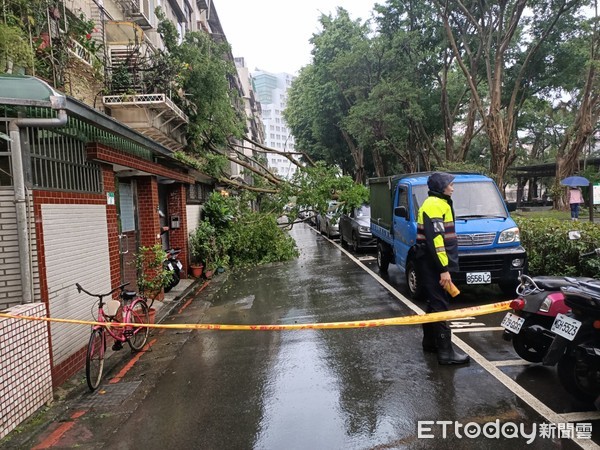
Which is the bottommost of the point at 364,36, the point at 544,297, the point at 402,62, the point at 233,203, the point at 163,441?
the point at 163,441

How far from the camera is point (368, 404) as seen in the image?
3.88 meters

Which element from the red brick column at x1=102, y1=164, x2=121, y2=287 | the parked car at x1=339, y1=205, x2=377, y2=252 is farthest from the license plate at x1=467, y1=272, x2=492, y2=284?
the parked car at x1=339, y1=205, x2=377, y2=252

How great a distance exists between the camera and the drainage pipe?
409 cm

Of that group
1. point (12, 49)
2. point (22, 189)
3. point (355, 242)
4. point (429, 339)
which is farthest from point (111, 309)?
point (355, 242)

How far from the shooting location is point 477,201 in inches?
311

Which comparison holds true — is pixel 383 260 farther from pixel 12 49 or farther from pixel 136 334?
pixel 12 49

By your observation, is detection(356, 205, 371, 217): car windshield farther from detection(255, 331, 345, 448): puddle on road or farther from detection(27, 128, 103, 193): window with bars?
detection(27, 128, 103, 193): window with bars

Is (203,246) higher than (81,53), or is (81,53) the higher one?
(81,53)

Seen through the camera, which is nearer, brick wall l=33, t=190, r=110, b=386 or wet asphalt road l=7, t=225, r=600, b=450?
wet asphalt road l=7, t=225, r=600, b=450

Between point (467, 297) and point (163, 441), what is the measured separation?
19.0 ft

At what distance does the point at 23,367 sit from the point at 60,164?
2274 millimetres

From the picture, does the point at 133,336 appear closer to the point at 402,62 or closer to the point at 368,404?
the point at 368,404

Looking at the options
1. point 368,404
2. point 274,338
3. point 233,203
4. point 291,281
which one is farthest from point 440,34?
point 368,404

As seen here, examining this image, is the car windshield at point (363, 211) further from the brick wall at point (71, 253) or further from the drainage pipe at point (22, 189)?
the drainage pipe at point (22, 189)
